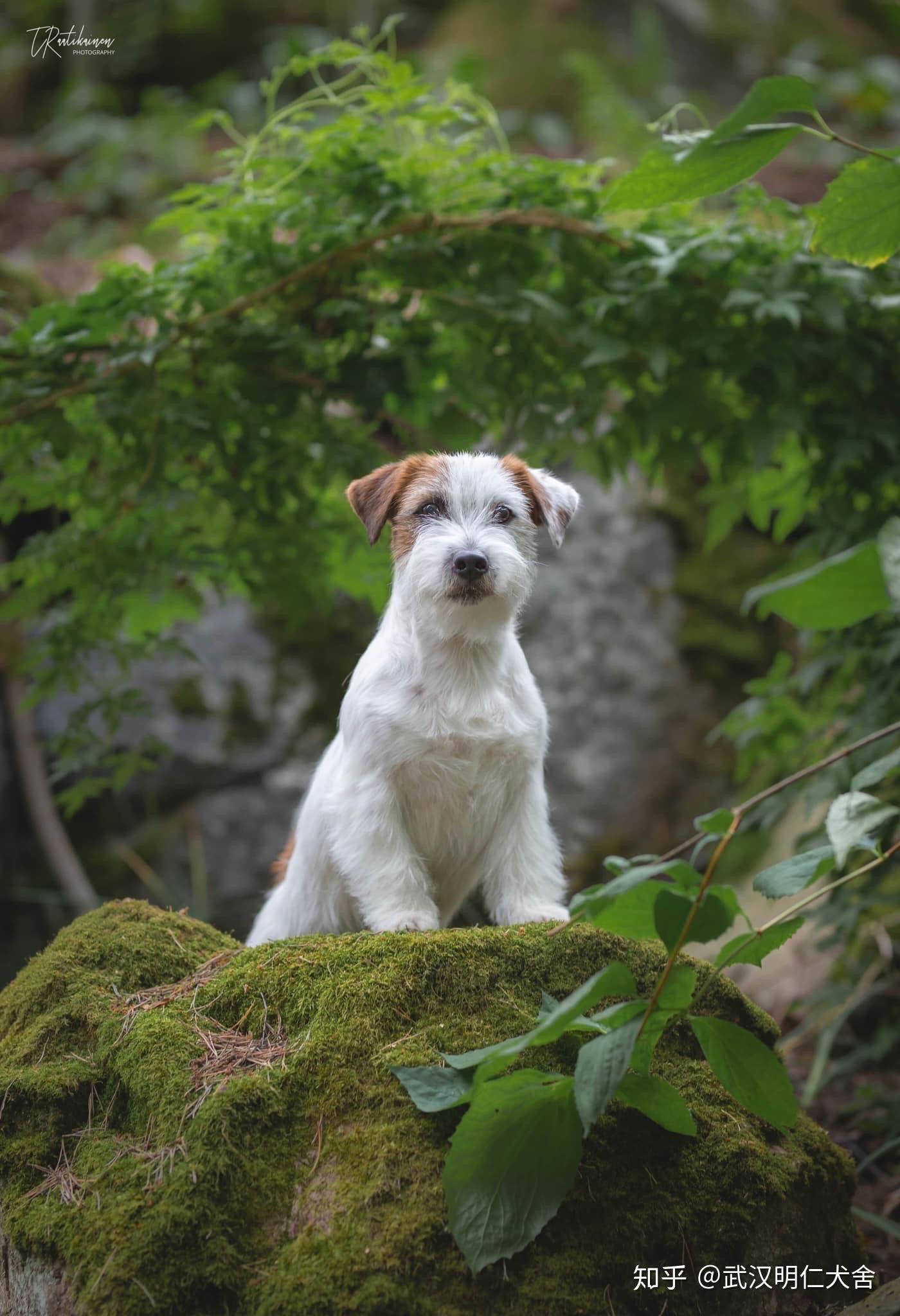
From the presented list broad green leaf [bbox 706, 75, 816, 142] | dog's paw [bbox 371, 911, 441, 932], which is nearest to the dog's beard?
dog's paw [bbox 371, 911, 441, 932]

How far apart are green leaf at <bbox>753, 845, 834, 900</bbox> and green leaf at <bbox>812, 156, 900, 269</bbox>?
4.53ft

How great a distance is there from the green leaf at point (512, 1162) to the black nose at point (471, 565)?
1.48 metres

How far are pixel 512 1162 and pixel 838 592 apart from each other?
1464 millimetres

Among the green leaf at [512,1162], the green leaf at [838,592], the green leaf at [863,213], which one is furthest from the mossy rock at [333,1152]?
the green leaf at [863,213]

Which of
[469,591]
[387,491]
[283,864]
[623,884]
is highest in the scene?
[623,884]

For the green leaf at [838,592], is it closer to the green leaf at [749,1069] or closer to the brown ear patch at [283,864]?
the green leaf at [749,1069]

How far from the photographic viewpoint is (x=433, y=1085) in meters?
2.68

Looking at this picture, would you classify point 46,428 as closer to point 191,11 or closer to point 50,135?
point 50,135

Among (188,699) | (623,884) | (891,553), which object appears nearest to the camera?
(891,553)

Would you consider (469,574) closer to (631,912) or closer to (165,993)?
(631,912)

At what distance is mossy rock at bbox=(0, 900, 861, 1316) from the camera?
2438 millimetres

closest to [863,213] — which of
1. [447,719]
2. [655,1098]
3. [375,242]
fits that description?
[447,719]

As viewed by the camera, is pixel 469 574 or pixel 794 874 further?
pixel 469 574

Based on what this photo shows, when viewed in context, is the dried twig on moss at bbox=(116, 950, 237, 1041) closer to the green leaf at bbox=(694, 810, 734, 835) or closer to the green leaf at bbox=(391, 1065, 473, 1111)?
the green leaf at bbox=(391, 1065, 473, 1111)
